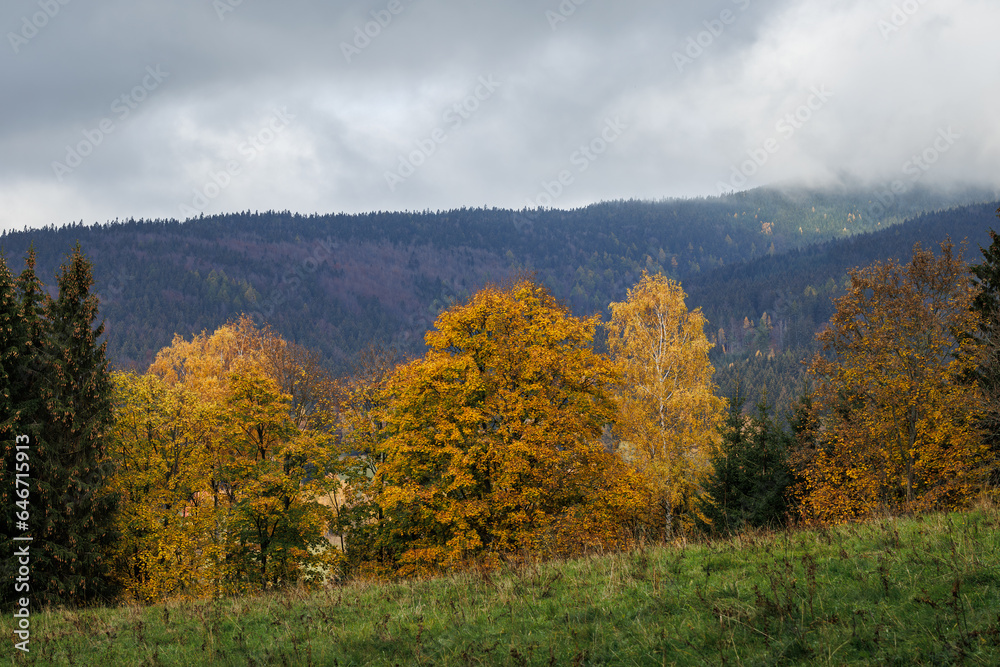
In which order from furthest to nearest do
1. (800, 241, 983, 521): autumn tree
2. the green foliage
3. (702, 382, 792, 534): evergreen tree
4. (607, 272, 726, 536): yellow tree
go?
(702, 382, 792, 534): evergreen tree
(607, 272, 726, 536): yellow tree
(800, 241, 983, 521): autumn tree
the green foliage

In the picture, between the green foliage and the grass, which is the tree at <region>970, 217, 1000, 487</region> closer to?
the grass

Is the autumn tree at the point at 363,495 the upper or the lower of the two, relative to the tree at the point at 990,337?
lower

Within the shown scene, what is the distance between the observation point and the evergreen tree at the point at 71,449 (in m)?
22.1

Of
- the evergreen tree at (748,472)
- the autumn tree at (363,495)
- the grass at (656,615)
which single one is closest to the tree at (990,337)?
the evergreen tree at (748,472)

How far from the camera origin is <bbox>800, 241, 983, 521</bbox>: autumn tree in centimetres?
2473

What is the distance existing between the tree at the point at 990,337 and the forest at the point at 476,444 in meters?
0.12

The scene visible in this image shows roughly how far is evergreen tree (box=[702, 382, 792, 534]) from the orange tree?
11.6 m

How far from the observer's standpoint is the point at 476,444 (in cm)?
2186

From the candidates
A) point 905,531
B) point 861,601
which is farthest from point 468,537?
point 861,601

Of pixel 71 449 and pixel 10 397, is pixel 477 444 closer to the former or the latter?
pixel 71 449

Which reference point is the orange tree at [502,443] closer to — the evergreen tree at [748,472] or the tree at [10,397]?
the evergreen tree at [748,472]

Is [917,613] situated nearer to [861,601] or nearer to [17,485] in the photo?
[861,601]

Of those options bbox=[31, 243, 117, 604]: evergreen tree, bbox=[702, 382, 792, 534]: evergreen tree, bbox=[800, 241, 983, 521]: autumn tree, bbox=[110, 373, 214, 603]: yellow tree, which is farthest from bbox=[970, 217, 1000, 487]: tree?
bbox=[31, 243, 117, 604]: evergreen tree

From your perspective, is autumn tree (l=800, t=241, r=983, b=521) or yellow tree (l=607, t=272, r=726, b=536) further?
yellow tree (l=607, t=272, r=726, b=536)
